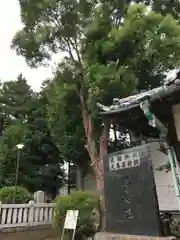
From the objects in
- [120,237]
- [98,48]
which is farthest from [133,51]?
[120,237]

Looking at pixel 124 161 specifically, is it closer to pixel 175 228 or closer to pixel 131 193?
pixel 131 193

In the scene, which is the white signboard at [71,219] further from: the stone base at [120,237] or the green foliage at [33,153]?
the green foliage at [33,153]

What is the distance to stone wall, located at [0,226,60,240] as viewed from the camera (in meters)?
8.32

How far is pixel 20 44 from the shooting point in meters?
11.1

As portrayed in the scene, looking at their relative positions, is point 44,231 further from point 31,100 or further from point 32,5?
point 31,100

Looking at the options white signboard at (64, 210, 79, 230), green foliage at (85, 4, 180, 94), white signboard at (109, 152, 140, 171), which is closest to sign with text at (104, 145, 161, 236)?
white signboard at (109, 152, 140, 171)

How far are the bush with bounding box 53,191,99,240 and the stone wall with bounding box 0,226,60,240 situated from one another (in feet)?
5.85

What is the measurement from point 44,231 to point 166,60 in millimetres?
7567

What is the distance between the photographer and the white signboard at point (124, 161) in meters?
4.88

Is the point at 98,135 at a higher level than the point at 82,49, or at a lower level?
lower

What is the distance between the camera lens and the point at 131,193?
481cm

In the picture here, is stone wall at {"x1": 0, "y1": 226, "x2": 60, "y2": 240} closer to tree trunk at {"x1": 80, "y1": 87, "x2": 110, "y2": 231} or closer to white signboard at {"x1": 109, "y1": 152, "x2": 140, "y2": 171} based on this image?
tree trunk at {"x1": 80, "y1": 87, "x2": 110, "y2": 231}

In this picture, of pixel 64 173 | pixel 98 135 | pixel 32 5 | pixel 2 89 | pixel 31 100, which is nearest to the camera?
pixel 98 135

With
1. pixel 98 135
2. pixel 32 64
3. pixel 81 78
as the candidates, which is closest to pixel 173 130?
pixel 98 135
